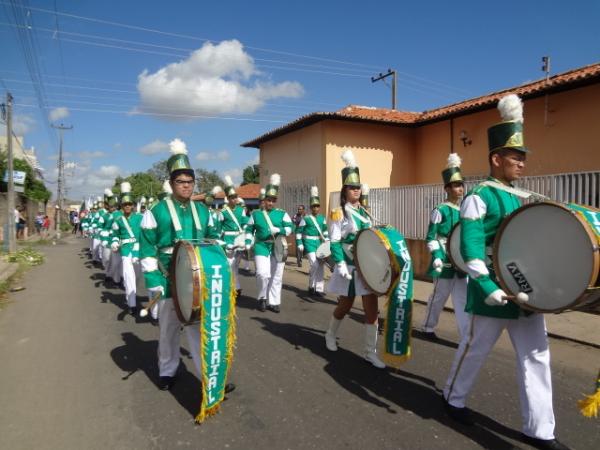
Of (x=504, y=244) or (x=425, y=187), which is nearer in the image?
(x=504, y=244)

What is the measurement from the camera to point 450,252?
4871mm

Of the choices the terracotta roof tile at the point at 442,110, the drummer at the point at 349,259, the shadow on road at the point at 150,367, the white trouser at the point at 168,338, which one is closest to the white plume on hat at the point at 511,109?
the drummer at the point at 349,259

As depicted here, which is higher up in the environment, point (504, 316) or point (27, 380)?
point (504, 316)

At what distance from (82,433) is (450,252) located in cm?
387

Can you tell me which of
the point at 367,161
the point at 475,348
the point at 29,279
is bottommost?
the point at 29,279

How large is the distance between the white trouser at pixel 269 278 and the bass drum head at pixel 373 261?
3.12 m

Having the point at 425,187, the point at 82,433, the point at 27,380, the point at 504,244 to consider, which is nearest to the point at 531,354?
the point at 504,244

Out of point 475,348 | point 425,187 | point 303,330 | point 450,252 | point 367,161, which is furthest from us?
point 367,161

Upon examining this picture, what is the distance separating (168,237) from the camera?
13.4 feet

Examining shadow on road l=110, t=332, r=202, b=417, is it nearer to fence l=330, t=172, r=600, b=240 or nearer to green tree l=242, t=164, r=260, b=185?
fence l=330, t=172, r=600, b=240

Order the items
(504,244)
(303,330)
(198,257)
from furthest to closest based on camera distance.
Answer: (303,330) < (198,257) < (504,244)

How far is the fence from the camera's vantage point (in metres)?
7.87

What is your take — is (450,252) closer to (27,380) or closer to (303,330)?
(303,330)

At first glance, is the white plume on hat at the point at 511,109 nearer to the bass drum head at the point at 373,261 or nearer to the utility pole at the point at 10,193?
the bass drum head at the point at 373,261
